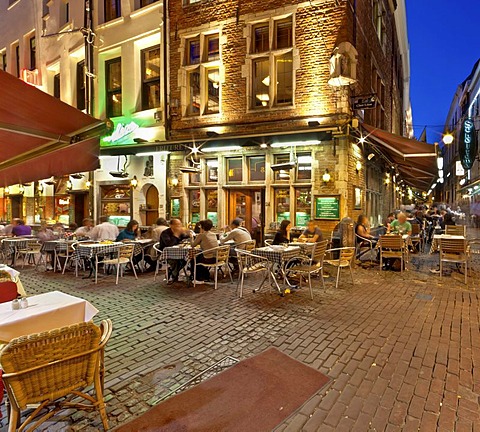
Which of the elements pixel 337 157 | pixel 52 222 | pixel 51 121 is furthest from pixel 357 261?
pixel 52 222

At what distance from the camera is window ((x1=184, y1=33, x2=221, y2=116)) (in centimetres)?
1145

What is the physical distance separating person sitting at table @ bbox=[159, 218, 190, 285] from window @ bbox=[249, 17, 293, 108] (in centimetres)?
515

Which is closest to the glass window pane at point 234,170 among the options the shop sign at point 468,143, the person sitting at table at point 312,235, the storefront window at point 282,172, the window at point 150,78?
the storefront window at point 282,172

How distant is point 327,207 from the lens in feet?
31.6

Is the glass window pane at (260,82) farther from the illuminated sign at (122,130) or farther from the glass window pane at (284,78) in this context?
the illuminated sign at (122,130)

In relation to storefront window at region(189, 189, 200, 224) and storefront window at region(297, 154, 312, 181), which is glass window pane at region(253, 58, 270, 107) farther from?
storefront window at region(189, 189, 200, 224)

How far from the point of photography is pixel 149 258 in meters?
9.04

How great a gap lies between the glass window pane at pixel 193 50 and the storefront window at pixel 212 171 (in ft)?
12.2

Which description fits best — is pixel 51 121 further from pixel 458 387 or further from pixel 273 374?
pixel 458 387

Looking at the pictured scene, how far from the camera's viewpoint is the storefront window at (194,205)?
11.9 meters

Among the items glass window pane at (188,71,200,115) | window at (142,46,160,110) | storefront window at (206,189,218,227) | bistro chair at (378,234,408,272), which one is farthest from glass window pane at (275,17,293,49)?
bistro chair at (378,234,408,272)

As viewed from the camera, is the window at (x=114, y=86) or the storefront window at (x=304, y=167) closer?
the storefront window at (x=304, y=167)

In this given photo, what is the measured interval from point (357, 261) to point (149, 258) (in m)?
6.23

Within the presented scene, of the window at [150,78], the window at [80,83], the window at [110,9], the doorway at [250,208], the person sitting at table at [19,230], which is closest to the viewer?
the person sitting at table at [19,230]
